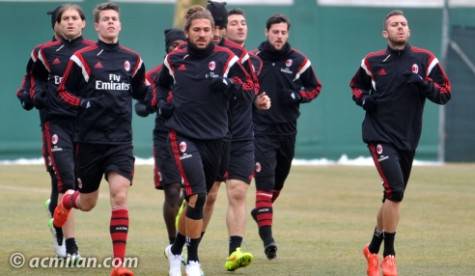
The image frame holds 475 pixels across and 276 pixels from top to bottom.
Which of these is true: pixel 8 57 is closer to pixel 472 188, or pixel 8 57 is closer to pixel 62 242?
pixel 472 188

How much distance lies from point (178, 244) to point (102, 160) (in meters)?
0.96

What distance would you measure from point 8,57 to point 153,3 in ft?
10.5

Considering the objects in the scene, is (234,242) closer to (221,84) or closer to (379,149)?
(379,149)

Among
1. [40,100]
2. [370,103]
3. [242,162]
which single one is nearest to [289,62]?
[242,162]

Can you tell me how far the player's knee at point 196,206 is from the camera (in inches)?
423

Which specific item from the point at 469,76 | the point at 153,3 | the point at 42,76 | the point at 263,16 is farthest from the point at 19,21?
the point at 42,76

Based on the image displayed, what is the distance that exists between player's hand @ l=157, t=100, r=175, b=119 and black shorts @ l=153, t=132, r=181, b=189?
A: 1.65m

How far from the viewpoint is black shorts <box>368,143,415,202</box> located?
36.8ft

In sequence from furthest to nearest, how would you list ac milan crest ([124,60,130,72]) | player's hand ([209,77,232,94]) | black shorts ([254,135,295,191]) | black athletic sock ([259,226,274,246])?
black shorts ([254,135,295,191])
black athletic sock ([259,226,274,246])
ac milan crest ([124,60,130,72])
player's hand ([209,77,232,94])

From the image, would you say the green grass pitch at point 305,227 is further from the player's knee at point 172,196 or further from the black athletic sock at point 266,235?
the player's knee at point 172,196

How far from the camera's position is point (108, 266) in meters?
11.7

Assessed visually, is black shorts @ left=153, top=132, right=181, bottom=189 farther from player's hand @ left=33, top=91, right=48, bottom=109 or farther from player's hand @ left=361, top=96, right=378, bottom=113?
player's hand @ left=361, top=96, right=378, bottom=113

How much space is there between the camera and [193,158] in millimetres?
10711

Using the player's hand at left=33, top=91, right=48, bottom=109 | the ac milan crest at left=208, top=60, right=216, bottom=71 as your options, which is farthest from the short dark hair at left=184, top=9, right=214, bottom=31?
the player's hand at left=33, top=91, right=48, bottom=109
